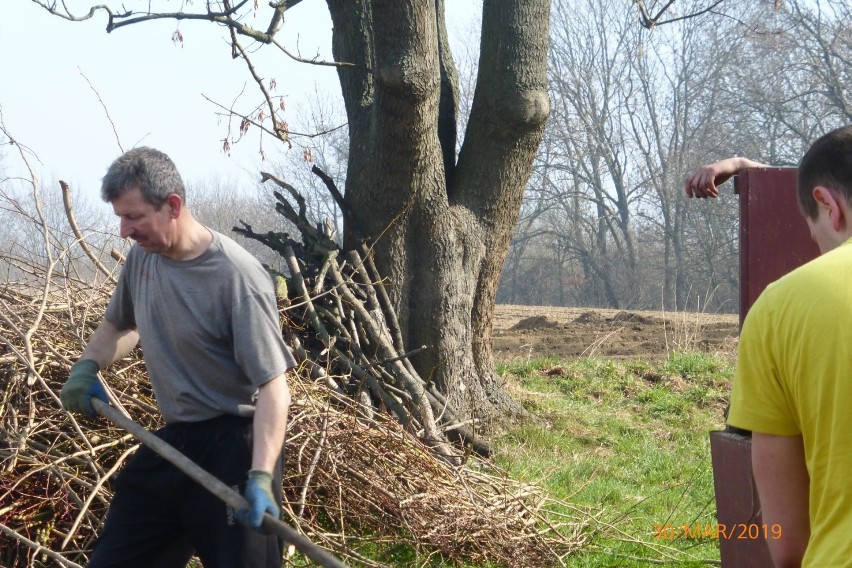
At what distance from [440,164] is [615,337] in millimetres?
6781

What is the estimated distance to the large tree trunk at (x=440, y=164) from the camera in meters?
6.65

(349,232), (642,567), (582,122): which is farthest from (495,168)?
(582,122)

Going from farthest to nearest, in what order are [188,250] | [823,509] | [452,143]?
[452,143]
[188,250]
[823,509]

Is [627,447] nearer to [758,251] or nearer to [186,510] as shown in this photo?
[758,251]

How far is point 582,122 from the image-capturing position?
35.2 m

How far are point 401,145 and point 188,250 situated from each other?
401 centimetres

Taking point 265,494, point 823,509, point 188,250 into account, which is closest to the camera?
point 823,509

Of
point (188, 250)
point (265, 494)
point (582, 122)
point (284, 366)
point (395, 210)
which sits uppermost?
point (582, 122)

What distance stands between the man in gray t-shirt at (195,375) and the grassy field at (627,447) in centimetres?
256

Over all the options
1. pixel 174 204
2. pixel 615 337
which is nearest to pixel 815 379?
pixel 174 204

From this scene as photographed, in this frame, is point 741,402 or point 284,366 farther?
point 284,366

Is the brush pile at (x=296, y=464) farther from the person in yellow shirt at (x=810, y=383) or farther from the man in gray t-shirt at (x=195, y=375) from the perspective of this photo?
the person in yellow shirt at (x=810, y=383)

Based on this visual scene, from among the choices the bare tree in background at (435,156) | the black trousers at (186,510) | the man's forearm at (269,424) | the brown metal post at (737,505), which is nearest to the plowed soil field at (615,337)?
the bare tree in background at (435,156)

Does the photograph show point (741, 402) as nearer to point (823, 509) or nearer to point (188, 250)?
point (823, 509)
